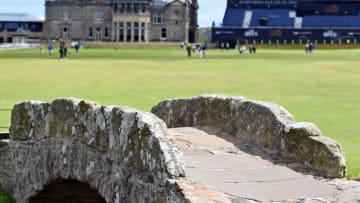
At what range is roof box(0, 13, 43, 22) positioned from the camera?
17438 cm

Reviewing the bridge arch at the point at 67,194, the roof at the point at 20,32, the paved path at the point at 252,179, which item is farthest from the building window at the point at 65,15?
the paved path at the point at 252,179

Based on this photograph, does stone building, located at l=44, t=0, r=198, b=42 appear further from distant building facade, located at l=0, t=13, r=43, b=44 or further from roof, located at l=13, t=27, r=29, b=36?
distant building facade, located at l=0, t=13, r=43, b=44

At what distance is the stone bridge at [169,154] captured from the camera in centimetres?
910

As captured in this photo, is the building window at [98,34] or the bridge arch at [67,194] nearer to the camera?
the bridge arch at [67,194]

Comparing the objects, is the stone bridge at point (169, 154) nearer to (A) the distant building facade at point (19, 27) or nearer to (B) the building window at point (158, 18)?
(B) the building window at point (158, 18)

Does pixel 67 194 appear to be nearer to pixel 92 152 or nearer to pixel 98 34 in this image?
pixel 92 152

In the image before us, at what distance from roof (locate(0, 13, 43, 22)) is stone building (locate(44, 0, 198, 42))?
21.6 ft

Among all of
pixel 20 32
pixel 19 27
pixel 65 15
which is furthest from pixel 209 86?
pixel 19 27

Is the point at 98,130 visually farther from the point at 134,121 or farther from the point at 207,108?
the point at 207,108

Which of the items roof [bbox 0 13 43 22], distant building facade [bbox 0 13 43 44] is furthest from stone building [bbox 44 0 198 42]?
roof [bbox 0 13 43 22]

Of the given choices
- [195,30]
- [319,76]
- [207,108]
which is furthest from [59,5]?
[207,108]

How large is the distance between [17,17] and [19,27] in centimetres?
311

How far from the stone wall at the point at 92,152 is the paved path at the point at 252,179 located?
0.66m

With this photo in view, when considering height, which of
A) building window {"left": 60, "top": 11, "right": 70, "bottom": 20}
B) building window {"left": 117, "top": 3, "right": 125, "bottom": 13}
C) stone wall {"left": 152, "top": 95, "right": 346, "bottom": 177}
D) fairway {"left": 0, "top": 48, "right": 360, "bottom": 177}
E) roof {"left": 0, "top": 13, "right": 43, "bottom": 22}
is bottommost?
roof {"left": 0, "top": 13, "right": 43, "bottom": 22}
